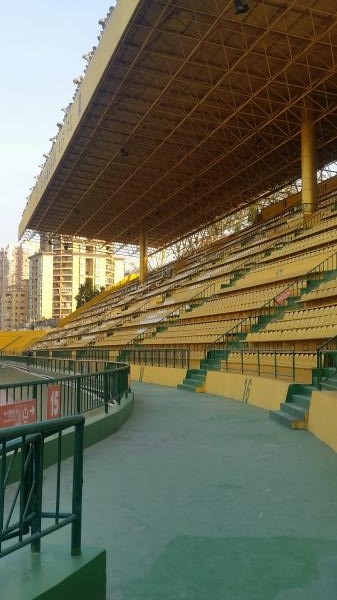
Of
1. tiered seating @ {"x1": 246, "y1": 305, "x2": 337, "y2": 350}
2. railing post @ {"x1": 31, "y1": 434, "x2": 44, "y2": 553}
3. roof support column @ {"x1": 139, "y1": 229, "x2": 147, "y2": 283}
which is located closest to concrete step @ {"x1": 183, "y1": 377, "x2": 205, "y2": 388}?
tiered seating @ {"x1": 246, "y1": 305, "x2": 337, "y2": 350}

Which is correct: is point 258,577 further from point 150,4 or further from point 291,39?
point 291,39

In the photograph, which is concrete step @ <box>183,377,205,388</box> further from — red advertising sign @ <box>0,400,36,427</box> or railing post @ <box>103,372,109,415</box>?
red advertising sign @ <box>0,400,36,427</box>

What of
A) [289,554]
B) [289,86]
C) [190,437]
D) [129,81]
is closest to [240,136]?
[289,86]

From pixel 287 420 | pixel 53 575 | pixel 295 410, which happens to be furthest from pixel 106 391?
pixel 53 575

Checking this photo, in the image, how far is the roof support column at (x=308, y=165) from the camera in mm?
27891

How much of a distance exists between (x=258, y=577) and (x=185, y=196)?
142ft

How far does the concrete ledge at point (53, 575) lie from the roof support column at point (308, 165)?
2633 centimetres

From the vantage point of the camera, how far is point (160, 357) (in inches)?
881

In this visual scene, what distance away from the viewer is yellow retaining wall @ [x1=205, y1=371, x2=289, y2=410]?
11906 millimetres

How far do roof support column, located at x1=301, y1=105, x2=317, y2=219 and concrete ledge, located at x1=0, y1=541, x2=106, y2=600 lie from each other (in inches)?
1037

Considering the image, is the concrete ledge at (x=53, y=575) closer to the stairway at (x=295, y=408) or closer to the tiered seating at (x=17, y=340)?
the stairway at (x=295, y=408)

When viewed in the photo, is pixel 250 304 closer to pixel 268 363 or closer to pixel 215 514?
pixel 268 363

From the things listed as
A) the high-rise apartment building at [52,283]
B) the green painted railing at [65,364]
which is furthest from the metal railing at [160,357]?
the high-rise apartment building at [52,283]

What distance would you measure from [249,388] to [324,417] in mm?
5554
